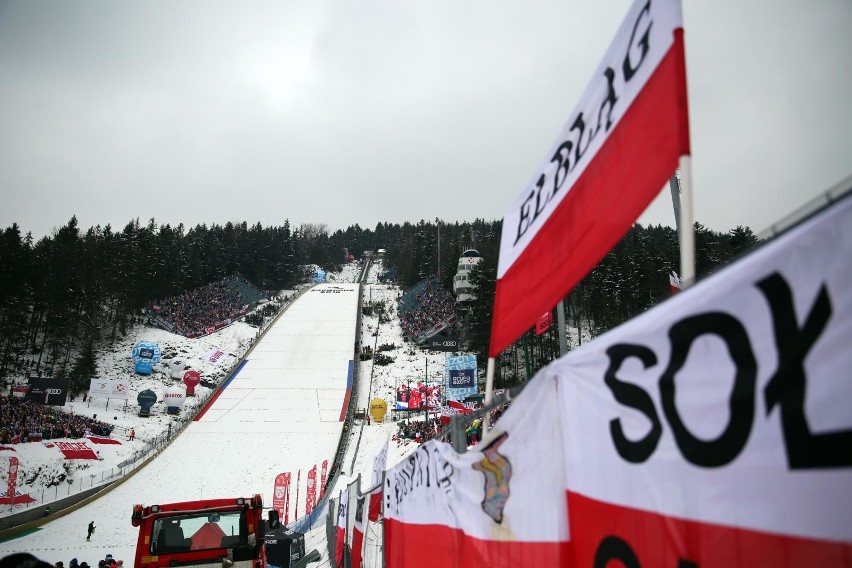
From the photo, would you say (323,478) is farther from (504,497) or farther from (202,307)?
(202,307)

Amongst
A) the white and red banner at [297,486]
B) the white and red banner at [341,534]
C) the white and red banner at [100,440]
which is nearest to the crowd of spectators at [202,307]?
the white and red banner at [100,440]

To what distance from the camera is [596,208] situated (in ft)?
8.68

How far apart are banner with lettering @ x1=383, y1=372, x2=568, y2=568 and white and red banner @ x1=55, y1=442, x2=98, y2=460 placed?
102 feet

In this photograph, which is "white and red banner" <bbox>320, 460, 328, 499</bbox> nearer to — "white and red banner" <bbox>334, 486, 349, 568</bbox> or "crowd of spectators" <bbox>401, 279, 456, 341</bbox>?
"white and red banner" <bbox>334, 486, 349, 568</bbox>

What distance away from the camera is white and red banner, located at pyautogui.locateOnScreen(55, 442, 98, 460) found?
1104 inches

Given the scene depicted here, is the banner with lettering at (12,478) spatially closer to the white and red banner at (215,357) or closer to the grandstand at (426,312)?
the white and red banner at (215,357)

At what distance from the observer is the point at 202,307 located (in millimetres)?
70188

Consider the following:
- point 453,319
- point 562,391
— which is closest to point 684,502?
point 562,391

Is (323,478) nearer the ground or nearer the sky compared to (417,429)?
nearer the ground

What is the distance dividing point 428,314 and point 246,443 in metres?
38.0

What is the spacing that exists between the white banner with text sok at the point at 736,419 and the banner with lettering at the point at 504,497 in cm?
35

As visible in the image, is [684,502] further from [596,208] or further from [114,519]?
[114,519]

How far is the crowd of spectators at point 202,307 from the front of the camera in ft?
207

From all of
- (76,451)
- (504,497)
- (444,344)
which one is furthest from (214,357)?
(504,497)
